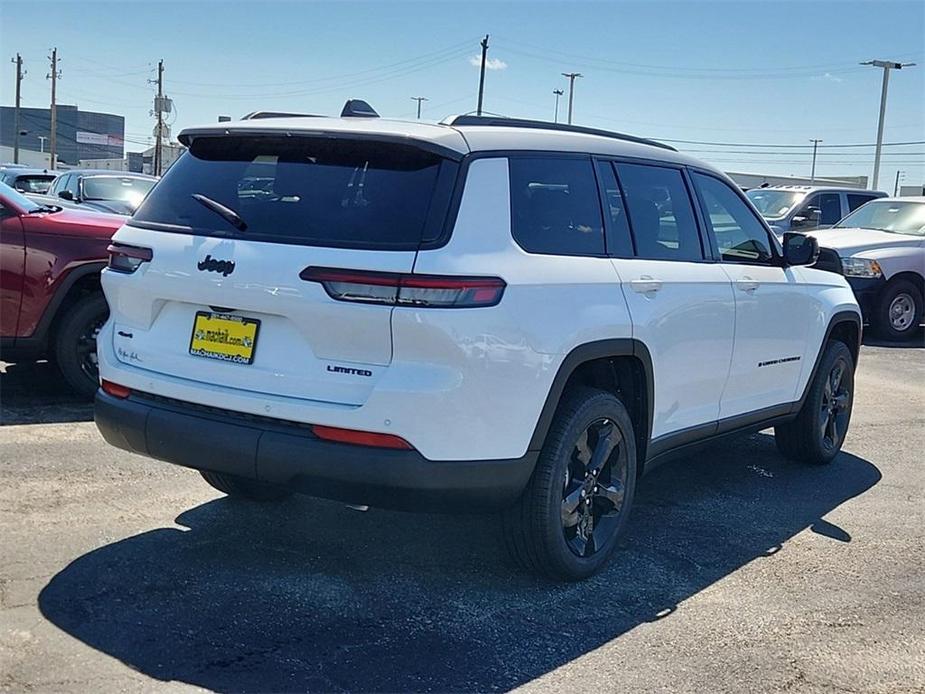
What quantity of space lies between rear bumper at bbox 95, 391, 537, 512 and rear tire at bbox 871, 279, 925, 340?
10.1 m

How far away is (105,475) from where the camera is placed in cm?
527

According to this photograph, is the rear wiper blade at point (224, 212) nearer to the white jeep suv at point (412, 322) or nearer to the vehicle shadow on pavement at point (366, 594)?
the white jeep suv at point (412, 322)

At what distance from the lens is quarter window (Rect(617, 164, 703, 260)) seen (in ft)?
15.0

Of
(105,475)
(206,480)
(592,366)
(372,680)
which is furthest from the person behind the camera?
(105,475)

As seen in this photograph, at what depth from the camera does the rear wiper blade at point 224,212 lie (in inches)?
148

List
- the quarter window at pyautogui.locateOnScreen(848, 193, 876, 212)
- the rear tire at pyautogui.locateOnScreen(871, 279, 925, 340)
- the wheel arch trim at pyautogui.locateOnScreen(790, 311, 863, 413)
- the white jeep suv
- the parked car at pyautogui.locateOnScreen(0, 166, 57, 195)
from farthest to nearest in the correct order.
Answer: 1. the parked car at pyautogui.locateOnScreen(0, 166, 57, 195)
2. the quarter window at pyautogui.locateOnScreen(848, 193, 876, 212)
3. the rear tire at pyautogui.locateOnScreen(871, 279, 925, 340)
4. the wheel arch trim at pyautogui.locateOnScreen(790, 311, 863, 413)
5. the white jeep suv

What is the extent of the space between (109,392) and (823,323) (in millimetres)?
4211

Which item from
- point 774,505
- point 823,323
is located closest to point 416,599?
point 774,505

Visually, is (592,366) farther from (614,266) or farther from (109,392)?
(109,392)

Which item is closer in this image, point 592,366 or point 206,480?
point 592,366

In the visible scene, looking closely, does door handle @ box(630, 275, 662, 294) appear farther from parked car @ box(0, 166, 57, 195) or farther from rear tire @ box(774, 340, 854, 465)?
A: parked car @ box(0, 166, 57, 195)

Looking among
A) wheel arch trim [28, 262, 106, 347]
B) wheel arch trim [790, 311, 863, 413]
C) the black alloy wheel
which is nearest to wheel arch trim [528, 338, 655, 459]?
wheel arch trim [790, 311, 863, 413]

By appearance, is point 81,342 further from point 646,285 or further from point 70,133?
point 70,133

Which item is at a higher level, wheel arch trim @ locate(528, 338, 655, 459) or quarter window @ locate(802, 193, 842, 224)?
quarter window @ locate(802, 193, 842, 224)
